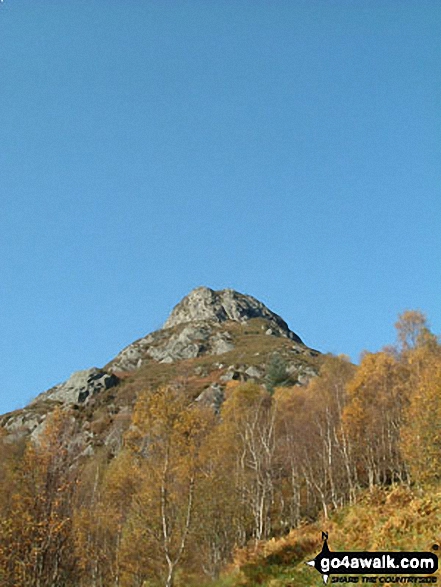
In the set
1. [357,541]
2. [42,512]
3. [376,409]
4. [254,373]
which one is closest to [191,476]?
[42,512]

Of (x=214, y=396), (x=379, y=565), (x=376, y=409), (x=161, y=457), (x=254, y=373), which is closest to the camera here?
(x=379, y=565)

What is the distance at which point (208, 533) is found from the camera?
35.5 meters

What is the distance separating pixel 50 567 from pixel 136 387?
10636 centimetres

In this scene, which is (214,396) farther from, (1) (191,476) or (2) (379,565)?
(2) (379,565)

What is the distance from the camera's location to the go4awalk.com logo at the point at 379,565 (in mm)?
13383

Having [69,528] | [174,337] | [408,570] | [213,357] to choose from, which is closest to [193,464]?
[69,528]

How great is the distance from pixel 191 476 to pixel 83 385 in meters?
122

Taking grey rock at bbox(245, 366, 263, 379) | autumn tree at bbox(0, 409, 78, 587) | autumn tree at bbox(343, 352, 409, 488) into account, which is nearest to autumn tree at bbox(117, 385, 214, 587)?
autumn tree at bbox(0, 409, 78, 587)

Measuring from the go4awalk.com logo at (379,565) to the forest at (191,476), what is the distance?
7.76 metres

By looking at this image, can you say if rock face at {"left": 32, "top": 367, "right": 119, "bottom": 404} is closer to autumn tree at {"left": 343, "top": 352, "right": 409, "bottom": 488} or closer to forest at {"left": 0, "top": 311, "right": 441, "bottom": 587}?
forest at {"left": 0, "top": 311, "right": 441, "bottom": 587}

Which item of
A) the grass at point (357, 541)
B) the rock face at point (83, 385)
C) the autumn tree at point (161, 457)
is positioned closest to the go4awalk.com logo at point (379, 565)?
the grass at point (357, 541)

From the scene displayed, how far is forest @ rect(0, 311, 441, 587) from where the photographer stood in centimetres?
1958

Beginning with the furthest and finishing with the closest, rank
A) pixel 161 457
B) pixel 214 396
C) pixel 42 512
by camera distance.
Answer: pixel 214 396 → pixel 161 457 → pixel 42 512

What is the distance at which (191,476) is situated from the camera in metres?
23.6
